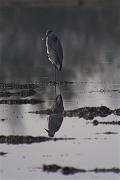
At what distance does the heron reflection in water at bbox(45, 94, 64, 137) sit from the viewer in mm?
16538

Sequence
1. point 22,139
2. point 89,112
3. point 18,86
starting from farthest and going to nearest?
point 18,86
point 89,112
point 22,139

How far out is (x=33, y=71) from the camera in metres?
28.1

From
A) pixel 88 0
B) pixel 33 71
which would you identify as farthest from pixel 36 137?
pixel 88 0

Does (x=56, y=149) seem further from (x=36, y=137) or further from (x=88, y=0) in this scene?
(x=88, y=0)

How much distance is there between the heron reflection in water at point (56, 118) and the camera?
1654cm

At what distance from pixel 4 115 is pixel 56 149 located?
4.40 m

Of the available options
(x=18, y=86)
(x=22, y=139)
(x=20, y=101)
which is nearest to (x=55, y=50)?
(x=18, y=86)

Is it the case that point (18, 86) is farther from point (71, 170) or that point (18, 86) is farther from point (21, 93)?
point (71, 170)

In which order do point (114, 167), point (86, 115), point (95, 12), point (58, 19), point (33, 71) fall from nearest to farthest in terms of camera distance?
1. point (114, 167)
2. point (86, 115)
3. point (33, 71)
4. point (58, 19)
5. point (95, 12)

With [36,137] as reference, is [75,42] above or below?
above

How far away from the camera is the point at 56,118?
17938 mm

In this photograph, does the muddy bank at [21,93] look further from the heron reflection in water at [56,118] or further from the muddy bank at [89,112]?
the muddy bank at [89,112]

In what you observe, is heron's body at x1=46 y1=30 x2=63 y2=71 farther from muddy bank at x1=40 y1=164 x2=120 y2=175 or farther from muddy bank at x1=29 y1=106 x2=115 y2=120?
muddy bank at x1=40 y1=164 x2=120 y2=175

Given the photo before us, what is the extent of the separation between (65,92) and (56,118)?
4181 millimetres
